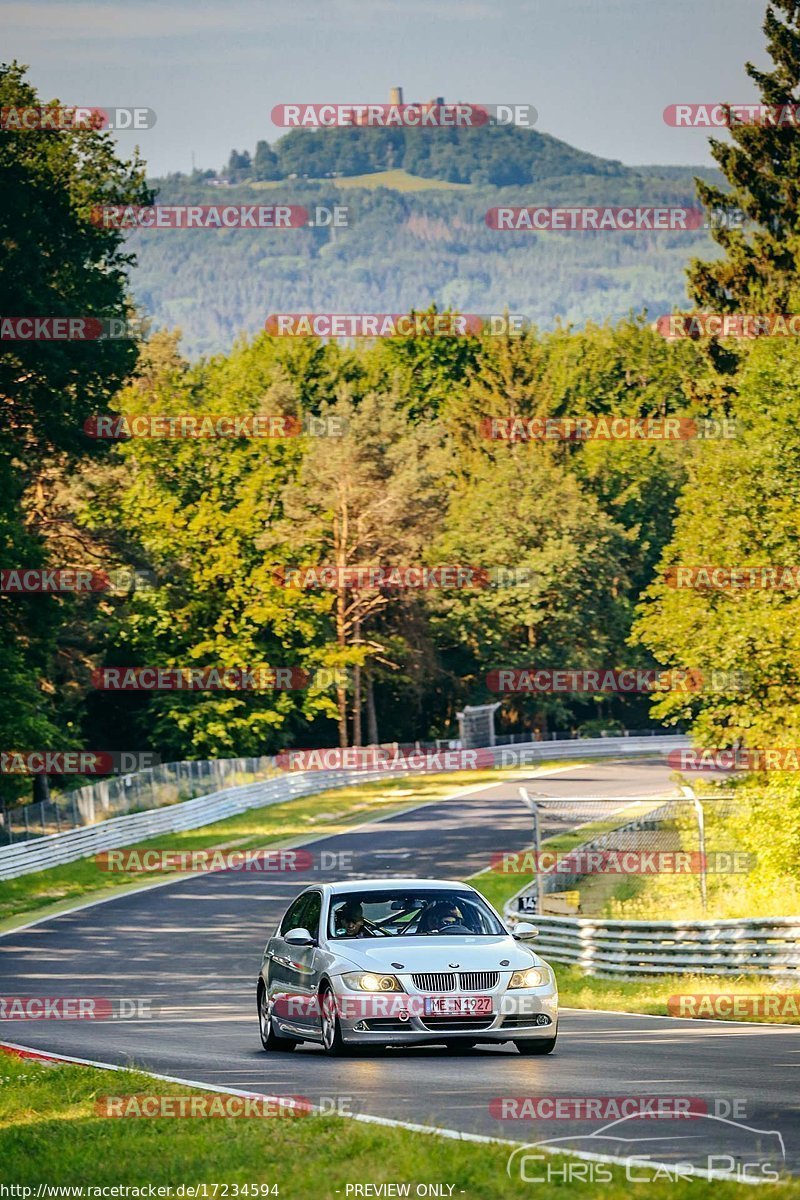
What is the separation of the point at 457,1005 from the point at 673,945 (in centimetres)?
1052

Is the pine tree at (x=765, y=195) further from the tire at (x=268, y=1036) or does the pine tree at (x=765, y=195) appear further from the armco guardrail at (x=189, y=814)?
the tire at (x=268, y=1036)

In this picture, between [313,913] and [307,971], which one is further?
[313,913]

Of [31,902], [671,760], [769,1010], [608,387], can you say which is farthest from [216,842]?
[608,387]

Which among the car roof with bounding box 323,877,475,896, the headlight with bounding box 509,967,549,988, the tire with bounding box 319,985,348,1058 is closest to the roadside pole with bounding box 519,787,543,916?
the car roof with bounding box 323,877,475,896

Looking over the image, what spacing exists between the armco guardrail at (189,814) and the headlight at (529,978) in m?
29.7

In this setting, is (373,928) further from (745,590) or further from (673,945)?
(745,590)

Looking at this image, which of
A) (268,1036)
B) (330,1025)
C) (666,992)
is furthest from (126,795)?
(330,1025)

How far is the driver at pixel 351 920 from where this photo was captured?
583 inches

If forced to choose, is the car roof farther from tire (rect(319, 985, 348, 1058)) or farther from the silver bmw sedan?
tire (rect(319, 985, 348, 1058))

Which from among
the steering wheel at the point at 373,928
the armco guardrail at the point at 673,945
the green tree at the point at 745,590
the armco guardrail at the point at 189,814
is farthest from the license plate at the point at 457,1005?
the armco guardrail at the point at 189,814

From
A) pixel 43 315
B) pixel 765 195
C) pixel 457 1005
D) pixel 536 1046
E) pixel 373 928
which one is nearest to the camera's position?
pixel 457 1005

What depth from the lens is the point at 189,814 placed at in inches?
2093

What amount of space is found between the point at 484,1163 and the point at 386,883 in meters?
6.87

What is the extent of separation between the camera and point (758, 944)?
21422 millimetres
